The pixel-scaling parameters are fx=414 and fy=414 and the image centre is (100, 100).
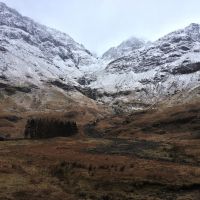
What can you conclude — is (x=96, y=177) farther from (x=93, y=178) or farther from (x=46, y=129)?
(x=46, y=129)

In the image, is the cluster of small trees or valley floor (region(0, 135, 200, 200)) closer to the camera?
valley floor (region(0, 135, 200, 200))

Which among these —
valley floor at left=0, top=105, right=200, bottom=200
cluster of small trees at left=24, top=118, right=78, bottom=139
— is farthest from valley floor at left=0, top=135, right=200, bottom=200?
cluster of small trees at left=24, top=118, right=78, bottom=139

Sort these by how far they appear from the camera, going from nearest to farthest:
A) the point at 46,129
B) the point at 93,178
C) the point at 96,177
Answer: the point at 93,178 < the point at 96,177 < the point at 46,129

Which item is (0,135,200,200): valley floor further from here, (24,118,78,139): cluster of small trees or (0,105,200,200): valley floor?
(24,118,78,139): cluster of small trees

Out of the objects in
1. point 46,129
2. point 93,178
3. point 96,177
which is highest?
point 46,129

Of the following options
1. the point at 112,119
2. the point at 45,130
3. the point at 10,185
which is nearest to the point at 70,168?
the point at 10,185

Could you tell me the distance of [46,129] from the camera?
133m

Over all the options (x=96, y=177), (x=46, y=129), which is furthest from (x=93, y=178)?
(x=46, y=129)

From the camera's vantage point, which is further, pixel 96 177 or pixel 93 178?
pixel 96 177

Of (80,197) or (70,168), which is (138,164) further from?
(80,197)

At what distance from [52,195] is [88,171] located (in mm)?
14515

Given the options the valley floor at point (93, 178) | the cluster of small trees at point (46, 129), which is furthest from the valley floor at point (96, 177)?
the cluster of small trees at point (46, 129)

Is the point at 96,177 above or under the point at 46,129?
under

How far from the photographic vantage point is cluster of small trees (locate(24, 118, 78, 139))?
131 m
